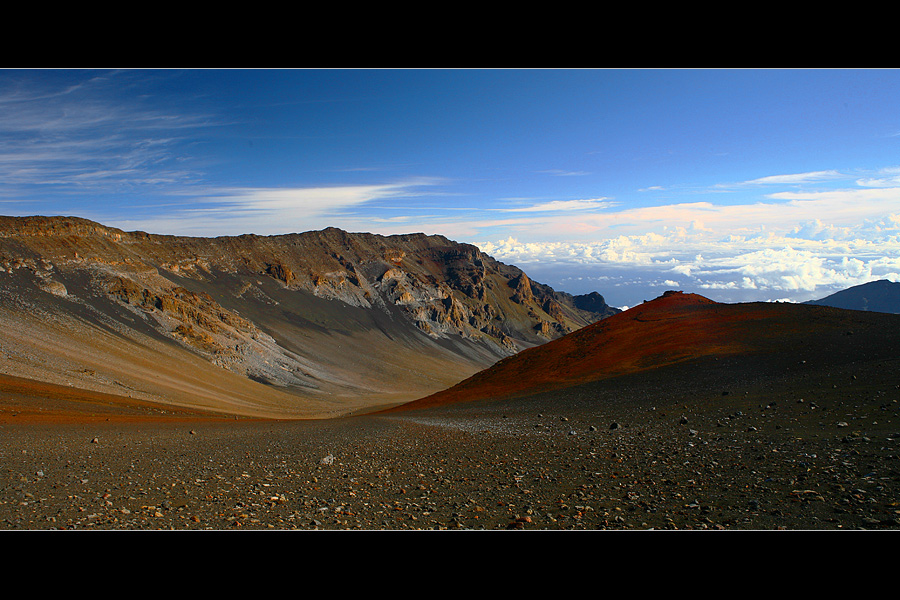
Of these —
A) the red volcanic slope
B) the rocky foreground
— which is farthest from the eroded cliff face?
the rocky foreground

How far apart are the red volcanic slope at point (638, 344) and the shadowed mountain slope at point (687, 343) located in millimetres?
67

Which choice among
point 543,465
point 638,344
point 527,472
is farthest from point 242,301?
point 527,472

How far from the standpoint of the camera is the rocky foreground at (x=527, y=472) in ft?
23.6

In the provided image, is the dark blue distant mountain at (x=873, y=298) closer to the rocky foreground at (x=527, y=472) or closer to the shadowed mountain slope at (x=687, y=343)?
the shadowed mountain slope at (x=687, y=343)

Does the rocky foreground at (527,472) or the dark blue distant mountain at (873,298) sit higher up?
the dark blue distant mountain at (873,298)

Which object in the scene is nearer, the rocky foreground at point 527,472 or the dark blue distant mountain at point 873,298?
the rocky foreground at point 527,472

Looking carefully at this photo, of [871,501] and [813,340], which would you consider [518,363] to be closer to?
[813,340]

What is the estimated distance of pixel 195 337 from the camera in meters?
91.7

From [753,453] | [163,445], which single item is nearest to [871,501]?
[753,453]

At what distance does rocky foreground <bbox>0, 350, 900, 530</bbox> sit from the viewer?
23.6 ft

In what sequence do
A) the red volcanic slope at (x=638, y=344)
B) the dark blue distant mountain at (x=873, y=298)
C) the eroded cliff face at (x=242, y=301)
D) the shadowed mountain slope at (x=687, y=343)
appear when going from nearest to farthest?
Result: the shadowed mountain slope at (x=687, y=343) < the red volcanic slope at (x=638, y=344) < the eroded cliff face at (x=242, y=301) < the dark blue distant mountain at (x=873, y=298)

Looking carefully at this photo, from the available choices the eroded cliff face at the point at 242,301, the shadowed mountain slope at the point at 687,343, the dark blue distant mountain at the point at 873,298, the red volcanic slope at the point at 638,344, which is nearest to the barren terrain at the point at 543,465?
the shadowed mountain slope at the point at 687,343
